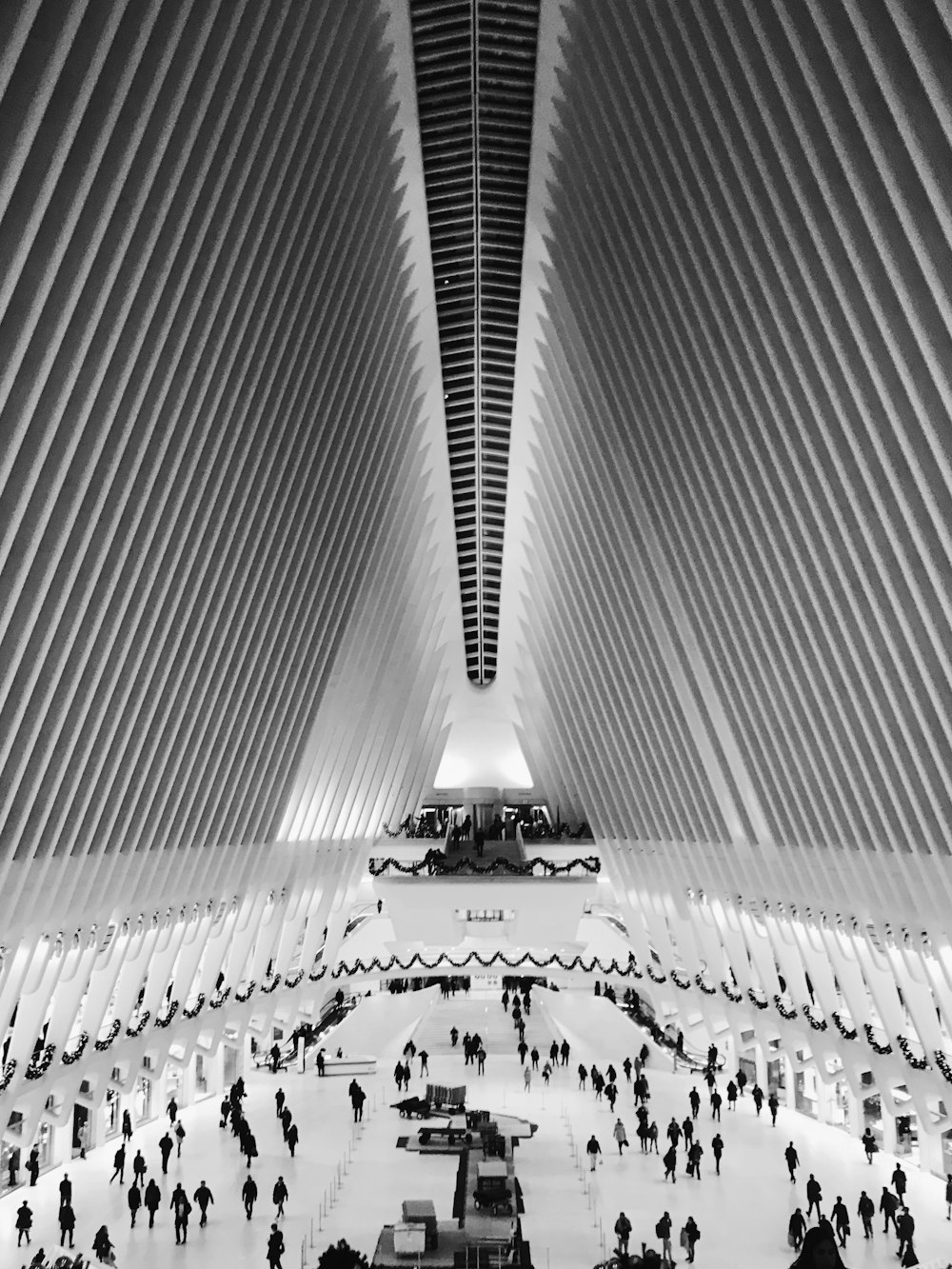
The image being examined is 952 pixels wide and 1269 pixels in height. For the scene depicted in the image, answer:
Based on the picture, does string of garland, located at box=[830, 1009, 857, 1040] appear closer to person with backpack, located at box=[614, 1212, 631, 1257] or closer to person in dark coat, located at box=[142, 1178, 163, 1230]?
person with backpack, located at box=[614, 1212, 631, 1257]

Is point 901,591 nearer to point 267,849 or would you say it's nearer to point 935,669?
point 935,669

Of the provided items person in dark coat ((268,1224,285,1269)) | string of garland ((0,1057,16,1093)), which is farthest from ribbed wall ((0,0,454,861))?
person in dark coat ((268,1224,285,1269))

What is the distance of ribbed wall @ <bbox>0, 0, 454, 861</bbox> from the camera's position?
31.4ft

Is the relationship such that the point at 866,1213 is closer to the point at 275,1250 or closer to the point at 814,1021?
the point at 814,1021

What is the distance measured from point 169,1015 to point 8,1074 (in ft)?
23.4

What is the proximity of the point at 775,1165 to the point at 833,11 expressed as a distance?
63.6 ft

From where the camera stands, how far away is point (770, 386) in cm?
1302

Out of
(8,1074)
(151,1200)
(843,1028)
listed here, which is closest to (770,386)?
(843,1028)

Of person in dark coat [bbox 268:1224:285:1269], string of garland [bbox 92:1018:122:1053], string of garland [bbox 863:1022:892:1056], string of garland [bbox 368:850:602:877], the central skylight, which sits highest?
the central skylight

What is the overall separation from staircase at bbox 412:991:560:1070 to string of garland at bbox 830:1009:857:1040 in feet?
41.1

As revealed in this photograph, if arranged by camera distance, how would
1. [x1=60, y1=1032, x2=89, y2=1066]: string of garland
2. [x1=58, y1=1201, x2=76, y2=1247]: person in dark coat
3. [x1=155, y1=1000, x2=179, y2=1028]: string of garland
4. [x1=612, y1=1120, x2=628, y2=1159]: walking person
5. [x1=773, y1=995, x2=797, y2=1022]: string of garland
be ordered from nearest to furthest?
1. [x1=58, y1=1201, x2=76, y2=1247]: person in dark coat
2. [x1=60, y1=1032, x2=89, y2=1066]: string of garland
3. [x1=612, y1=1120, x2=628, y2=1159]: walking person
4. [x1=155, y1=1000, x2=179, y2=1028]: string of garland
5. [x1=773, y1=995, x2=797, y2=1022]: string of garland

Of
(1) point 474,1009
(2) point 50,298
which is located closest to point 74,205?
(2) point 50,298

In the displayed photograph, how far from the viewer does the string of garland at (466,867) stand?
33406 millimetres

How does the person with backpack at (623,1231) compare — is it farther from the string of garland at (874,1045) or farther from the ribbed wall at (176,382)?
the ribbed wall at (176,382)
